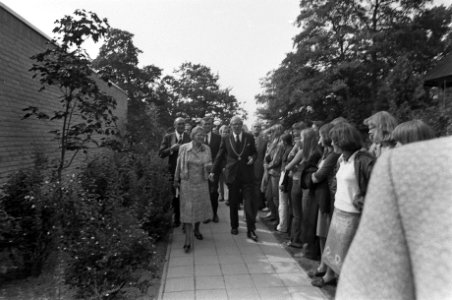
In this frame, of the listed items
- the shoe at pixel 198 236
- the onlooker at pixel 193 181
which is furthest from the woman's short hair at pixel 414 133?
the shoe at pixel 198 236

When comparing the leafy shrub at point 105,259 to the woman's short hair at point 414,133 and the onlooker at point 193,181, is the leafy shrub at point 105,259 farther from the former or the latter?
the woman's short hair at point 414,133

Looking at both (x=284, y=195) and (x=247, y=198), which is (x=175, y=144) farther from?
(x=284, y=195)

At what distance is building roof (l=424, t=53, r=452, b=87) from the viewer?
707 inches

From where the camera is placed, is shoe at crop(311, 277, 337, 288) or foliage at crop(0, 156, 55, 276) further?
foliage at crop(0, 156, 55, 276)

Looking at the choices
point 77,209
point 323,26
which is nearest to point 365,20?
point 323,26

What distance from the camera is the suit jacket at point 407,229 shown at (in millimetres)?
530

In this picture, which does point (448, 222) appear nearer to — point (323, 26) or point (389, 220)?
point (389, 220)

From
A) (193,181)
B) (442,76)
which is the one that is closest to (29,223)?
(193,181)

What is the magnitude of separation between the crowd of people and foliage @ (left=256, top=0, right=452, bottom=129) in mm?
17328

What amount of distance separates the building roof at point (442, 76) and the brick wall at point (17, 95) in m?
17.7

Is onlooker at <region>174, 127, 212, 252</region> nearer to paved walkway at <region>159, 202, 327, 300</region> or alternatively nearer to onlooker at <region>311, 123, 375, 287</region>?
paved walkway at <region>159, 202, 327, 300</region>

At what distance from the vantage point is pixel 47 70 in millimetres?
5918

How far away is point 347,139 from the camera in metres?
3.78

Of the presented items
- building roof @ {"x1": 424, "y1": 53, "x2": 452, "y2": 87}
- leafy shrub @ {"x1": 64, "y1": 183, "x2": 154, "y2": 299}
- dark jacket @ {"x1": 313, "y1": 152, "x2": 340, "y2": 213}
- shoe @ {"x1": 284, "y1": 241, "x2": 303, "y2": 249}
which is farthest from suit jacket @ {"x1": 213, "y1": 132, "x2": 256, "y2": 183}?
building roof @ {"x1": 424, "y1": 53, "x2": 452, "y2": 87}
